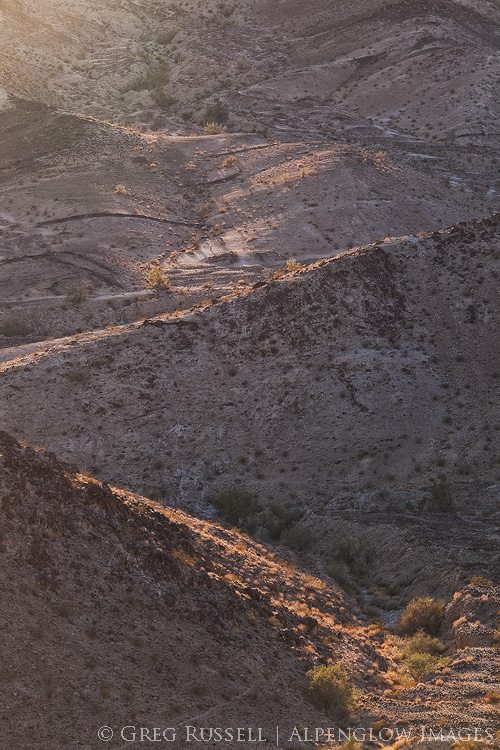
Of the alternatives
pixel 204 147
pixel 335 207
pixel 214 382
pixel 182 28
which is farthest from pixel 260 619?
pixel 182 28

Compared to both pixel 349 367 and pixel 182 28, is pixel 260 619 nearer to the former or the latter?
pixel 349 367

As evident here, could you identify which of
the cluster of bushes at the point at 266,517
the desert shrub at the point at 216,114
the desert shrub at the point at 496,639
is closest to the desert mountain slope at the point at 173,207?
the desert shrub at the point at 216,114

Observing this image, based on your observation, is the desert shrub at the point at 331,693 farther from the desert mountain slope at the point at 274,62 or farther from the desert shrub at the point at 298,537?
the desert mountain slope at the point at 274,62

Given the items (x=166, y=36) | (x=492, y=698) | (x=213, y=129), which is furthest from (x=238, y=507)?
(x=166, y=36)

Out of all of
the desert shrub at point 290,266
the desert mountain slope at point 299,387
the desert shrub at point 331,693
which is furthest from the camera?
the desert shrub at point 290,266

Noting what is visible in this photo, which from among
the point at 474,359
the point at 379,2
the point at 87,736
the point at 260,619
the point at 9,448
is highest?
the point at 379,2

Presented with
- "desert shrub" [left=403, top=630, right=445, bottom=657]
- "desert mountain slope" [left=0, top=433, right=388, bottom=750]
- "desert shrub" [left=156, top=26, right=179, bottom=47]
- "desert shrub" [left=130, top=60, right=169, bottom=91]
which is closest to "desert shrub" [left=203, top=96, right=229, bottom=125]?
"desert shrub" [left=130, top=60, right=169, bottom=91]

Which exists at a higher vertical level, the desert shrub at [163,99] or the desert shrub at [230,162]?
the desert shrub at [163,99]
